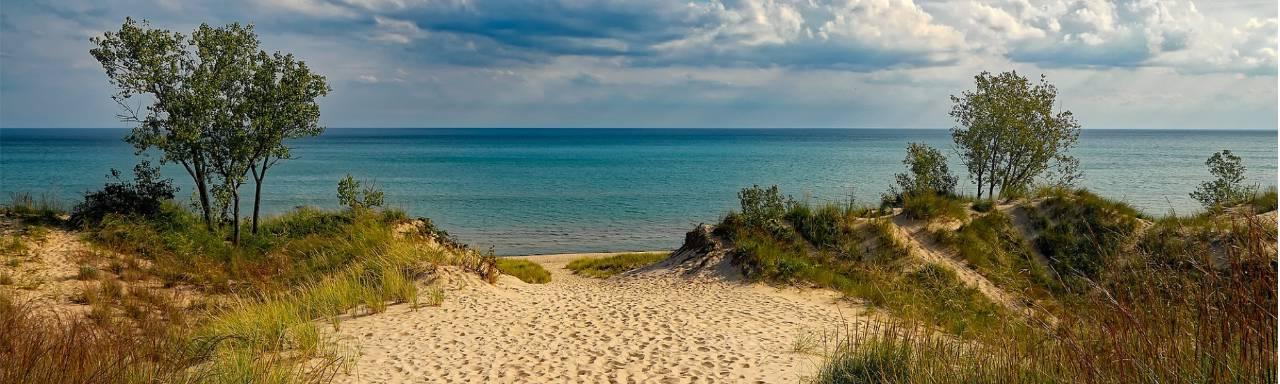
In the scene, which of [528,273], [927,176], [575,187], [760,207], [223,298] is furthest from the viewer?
[575,187]

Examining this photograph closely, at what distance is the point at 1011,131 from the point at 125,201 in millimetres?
26640

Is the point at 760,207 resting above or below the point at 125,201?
below

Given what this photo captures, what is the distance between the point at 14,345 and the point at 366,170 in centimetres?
7937

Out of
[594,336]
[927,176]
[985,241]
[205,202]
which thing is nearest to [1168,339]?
[594,336]

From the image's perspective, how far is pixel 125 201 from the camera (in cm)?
1917

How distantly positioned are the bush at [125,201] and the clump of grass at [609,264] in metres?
11.4

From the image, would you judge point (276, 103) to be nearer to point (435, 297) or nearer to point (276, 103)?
point (276, 103)

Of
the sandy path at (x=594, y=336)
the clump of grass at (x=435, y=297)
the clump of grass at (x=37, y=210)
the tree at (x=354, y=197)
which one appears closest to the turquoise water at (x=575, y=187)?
the tree at (x=354, y=197)

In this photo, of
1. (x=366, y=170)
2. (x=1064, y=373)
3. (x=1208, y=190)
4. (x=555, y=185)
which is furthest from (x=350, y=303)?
(x=366, y=170)

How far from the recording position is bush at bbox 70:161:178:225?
1852cm

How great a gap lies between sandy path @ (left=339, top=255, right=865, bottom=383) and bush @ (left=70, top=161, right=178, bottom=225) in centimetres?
1093

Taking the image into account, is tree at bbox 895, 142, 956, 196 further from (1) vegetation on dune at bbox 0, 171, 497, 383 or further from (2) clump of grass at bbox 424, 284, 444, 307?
(2) clump of grass at bbox 424, 284, 444, 307

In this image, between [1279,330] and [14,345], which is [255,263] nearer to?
[14,345]

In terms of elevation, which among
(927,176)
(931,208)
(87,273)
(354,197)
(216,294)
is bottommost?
(216,294)
